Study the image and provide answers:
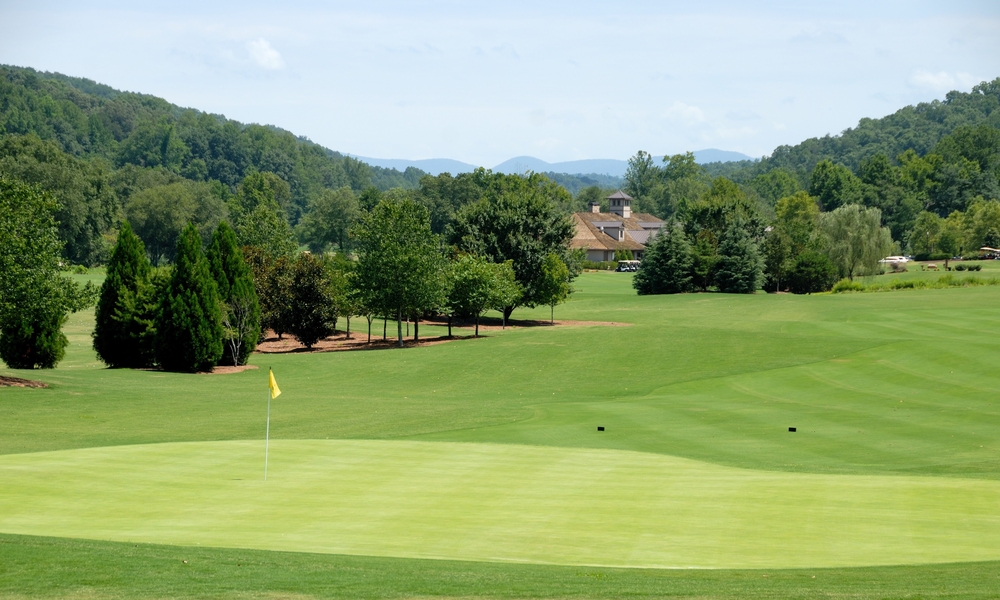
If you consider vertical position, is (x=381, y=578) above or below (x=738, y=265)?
below

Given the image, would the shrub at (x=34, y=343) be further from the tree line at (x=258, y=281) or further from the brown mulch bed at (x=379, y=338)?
the brown mulch bed at (x=379, y=338)

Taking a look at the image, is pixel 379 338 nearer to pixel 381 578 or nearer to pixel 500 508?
pixel 500 508

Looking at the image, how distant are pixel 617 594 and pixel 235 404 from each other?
2375 centimetres

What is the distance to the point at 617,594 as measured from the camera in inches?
409

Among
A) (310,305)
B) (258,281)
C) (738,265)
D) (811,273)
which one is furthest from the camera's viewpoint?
(811,273)

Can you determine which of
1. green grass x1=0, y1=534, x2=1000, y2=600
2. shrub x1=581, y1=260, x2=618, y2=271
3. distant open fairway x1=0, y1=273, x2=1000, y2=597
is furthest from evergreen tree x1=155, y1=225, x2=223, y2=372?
shrub x1=581, y1=260, x2=618, y2=271

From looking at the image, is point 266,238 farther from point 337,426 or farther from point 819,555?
point 819,555

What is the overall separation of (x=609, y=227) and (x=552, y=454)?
140 meters

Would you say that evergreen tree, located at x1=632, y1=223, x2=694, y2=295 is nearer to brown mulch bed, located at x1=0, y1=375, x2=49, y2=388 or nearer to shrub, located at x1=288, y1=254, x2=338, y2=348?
shrub, located at x1=288, y1=254, x2=338, y2=348

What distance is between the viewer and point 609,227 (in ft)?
521

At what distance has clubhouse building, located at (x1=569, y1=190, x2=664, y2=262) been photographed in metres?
141

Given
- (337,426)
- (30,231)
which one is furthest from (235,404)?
(30,231)

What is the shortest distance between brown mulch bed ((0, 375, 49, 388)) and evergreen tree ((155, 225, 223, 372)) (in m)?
8.36

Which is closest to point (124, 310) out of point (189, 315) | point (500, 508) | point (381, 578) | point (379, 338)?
point (189, 315)
